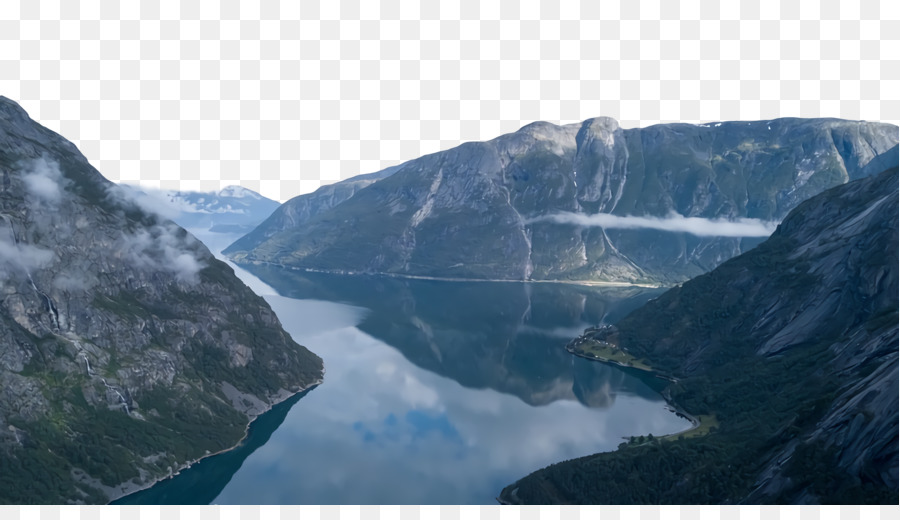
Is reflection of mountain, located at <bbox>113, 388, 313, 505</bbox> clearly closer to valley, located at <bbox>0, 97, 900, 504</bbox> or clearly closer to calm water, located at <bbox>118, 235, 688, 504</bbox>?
calm water, located at <bbox>118, 235, 688, 504</bbox>

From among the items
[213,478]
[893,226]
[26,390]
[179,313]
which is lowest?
[213,478]

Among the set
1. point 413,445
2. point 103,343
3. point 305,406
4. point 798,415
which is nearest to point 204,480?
point 103,343

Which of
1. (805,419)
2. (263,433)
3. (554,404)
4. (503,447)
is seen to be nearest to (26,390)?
(263,433)

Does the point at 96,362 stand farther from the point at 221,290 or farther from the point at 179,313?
the point at 221,290

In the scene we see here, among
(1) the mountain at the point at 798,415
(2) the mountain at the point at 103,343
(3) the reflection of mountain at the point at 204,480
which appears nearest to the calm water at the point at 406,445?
(3) the reflection of mountain at the point at 204,480

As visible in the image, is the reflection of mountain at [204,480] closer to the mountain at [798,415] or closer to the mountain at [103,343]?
the mountain at [103,343]

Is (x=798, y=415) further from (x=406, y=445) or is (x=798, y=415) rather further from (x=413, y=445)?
(x=406, y=445)
